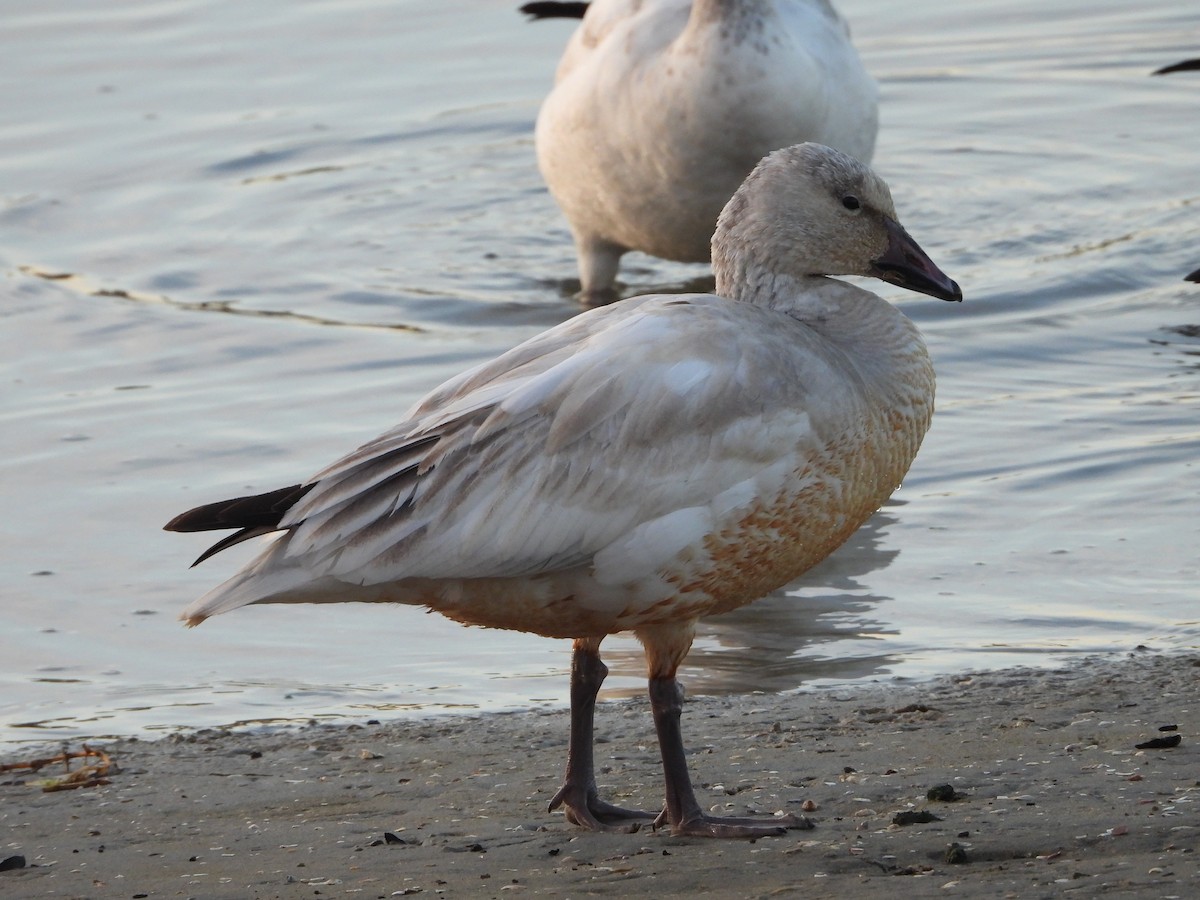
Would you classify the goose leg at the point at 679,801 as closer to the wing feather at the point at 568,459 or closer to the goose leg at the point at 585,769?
the goose leg at the point at 585,769

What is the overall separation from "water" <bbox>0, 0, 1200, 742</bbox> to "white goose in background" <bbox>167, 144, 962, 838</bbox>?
1.17m

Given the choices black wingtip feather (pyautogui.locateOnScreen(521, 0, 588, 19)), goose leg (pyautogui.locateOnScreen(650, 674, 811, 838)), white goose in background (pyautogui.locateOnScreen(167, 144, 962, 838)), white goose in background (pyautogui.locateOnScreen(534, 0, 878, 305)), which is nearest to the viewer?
goose leg (pyautogui.locateOnScreen(650, 674, 811, 838))

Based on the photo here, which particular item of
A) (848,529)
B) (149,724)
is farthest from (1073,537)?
(149,724)

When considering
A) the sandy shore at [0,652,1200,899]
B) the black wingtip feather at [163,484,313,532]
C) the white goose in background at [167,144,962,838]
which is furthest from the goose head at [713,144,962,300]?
the black wingtip feather at [163,484,313,532]

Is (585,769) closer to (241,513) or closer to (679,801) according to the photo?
(679,801)

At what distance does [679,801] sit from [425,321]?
570cm

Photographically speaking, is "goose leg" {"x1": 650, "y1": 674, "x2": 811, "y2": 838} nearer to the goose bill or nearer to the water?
the water

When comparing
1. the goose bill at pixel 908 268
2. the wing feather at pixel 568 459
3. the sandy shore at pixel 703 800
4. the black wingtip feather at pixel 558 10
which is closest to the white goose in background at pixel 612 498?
the wing feather at pixel 568 459

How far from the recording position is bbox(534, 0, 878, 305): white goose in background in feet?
30.4

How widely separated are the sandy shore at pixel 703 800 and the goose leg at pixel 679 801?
44mm

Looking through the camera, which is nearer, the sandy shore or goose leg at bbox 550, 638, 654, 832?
the sandy shore

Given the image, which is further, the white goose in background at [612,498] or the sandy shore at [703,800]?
the white goose in background at [612,498]

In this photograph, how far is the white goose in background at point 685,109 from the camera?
9266mm

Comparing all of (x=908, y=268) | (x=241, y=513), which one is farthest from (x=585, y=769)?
(x=908, y=268)
